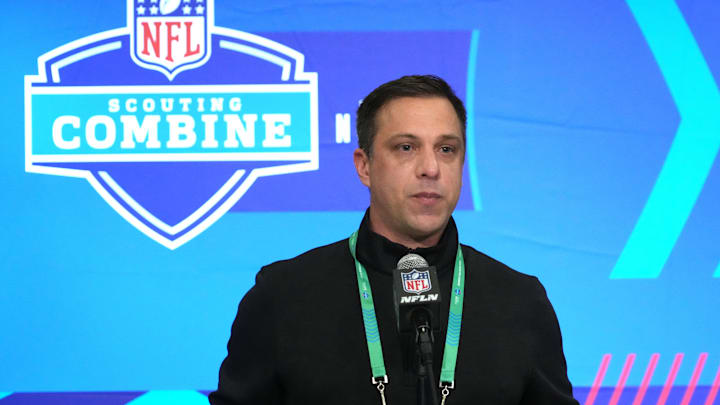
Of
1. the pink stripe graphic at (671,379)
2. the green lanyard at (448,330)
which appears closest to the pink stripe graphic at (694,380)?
the pink stripe graphic at (671,379)

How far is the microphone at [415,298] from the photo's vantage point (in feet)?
3.46

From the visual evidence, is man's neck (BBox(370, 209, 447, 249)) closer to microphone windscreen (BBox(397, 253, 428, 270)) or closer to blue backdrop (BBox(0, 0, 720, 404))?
microphone windscreen (BBox(397, 253, 428, 270))

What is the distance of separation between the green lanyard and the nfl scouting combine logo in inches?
44.2

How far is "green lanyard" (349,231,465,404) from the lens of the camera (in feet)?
4.11

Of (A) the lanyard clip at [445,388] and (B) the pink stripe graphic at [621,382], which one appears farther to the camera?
(B) the pink stripe graphic at [621,382]

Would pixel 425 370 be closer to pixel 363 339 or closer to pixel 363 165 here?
pixel 363 339

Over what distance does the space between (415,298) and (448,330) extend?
28 cm

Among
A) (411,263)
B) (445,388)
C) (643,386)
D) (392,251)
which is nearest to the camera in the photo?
(411,263)

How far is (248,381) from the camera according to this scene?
130cm

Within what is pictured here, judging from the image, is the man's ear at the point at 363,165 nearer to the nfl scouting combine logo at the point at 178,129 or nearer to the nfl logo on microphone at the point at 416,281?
the nfl logo on microphone at the point at 416,281

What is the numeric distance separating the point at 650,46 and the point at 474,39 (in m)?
0.59

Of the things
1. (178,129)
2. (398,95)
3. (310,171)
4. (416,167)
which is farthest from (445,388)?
(178,129)

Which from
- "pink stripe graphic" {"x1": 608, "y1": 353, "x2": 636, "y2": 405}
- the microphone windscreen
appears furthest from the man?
"pink stripe graphic" {"x1": 608, "y1": 353, "x2": 636, "y2": 405}

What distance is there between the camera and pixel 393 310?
134 cm
